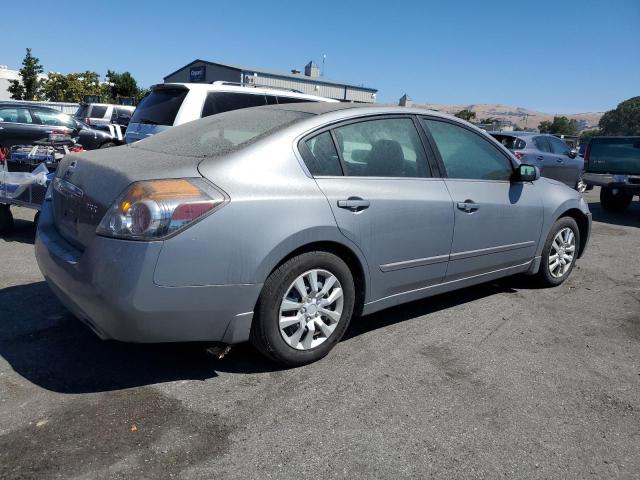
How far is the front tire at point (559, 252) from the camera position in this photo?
511 centimetres

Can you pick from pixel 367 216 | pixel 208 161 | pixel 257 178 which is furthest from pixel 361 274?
pixel 208 161

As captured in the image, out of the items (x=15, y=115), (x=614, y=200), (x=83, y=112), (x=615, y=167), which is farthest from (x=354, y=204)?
(x=83, y=112)

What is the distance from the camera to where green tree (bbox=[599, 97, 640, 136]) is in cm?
5643

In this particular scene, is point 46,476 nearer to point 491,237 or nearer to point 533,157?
point 491,237

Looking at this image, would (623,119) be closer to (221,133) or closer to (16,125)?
(16,125)

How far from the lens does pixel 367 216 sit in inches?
136

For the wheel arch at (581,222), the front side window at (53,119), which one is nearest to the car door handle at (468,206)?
the wheel arch at (581,222)

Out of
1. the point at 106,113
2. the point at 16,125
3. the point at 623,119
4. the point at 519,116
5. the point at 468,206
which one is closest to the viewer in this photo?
the point at 468,206

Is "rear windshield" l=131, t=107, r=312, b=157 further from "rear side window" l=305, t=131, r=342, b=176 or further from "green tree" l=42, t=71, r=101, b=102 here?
"green tree" l=42, t=71, r=101, b=102

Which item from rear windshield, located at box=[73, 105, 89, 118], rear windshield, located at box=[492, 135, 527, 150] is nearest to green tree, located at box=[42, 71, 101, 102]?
rear windshield, located at box=[73, 105, 89, 118]

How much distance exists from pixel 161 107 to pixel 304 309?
5.59 m

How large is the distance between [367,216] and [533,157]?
10.0 meters

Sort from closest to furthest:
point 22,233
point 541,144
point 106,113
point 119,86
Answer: point 22,233, point 541,144, point 106,113, point 119,86

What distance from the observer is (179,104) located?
7656 mm
